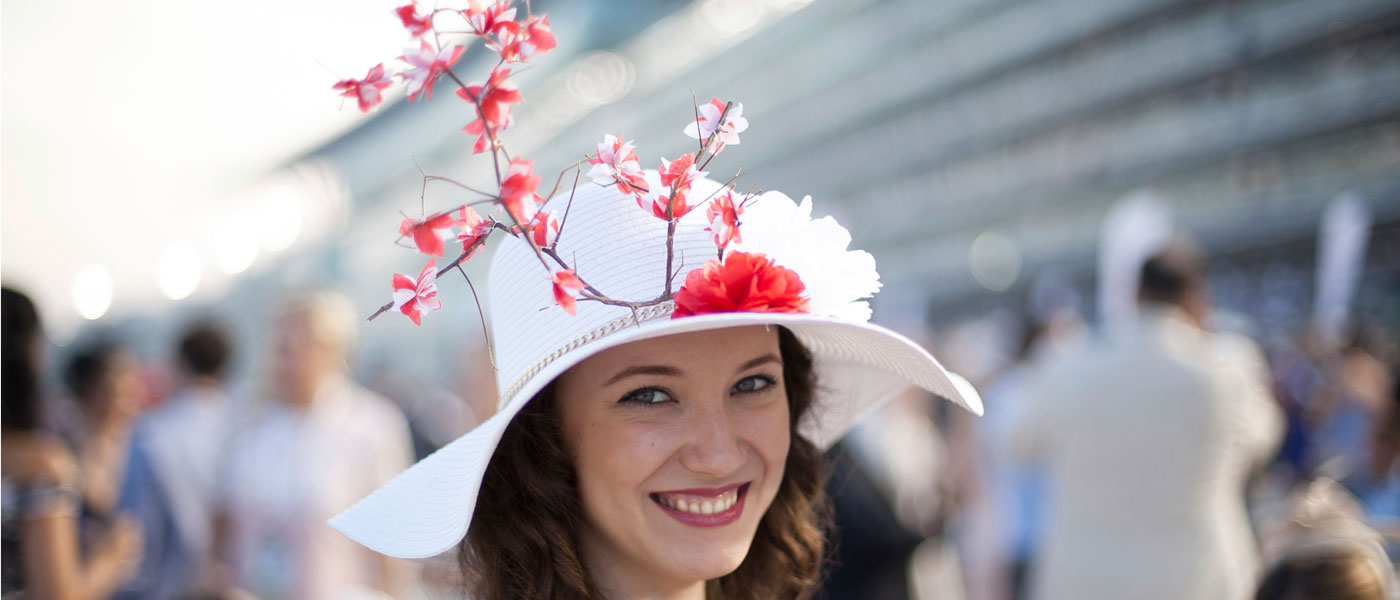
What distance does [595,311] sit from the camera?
4.66ft

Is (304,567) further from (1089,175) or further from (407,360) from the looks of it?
(407,360)

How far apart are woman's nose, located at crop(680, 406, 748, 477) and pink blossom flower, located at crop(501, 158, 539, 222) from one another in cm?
44

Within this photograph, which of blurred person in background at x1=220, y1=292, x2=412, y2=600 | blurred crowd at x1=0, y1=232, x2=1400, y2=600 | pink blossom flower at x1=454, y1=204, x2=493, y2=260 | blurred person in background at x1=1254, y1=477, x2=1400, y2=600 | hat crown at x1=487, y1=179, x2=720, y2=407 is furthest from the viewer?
blurred person in background at x1=220, y1=292, x2=412, y2=600

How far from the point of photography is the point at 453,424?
23.0 feet

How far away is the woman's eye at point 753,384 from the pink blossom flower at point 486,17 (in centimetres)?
66

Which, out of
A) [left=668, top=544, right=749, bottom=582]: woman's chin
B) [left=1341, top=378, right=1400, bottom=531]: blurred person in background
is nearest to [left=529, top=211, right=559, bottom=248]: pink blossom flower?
[left=668, top=544, right=749, bottom=582]: woman's chin

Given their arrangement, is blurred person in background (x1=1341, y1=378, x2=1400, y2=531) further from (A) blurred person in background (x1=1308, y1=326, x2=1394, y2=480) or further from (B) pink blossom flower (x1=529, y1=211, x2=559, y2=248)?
(B) pink blossom flower (x1=529, y1=211, x2=559, y2=248)

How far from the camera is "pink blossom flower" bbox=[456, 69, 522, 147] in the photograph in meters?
1.20

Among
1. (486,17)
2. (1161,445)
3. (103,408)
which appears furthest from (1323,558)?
(103,408)

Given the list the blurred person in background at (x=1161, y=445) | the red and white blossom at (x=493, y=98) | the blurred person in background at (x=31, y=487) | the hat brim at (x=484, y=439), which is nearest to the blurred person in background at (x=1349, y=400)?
the blurred person in background at (x=1161, y=445)

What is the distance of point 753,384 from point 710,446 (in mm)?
167

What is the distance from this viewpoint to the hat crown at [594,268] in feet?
4.67

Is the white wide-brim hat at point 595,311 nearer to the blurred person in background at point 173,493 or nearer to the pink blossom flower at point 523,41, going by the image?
the pink blossom flower at point 523,41

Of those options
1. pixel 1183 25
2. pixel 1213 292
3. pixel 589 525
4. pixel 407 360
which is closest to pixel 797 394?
pixel 589 525
